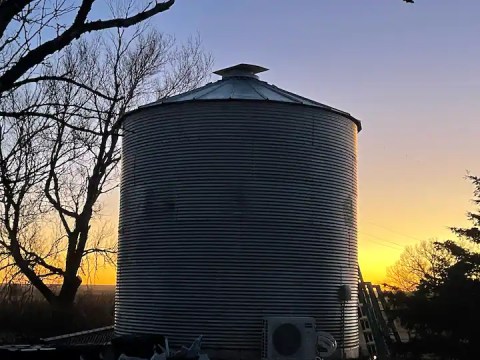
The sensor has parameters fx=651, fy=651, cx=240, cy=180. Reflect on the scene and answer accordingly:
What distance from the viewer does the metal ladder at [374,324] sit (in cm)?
1773

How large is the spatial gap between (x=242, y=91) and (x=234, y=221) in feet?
12.0

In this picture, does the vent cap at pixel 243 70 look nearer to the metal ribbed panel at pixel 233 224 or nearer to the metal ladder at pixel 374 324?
the metal ribbed panel at pixel 233 224

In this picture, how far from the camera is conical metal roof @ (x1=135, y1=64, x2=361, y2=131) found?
53.0 feet

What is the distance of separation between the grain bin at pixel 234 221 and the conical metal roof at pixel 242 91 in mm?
104

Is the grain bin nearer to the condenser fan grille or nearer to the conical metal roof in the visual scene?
the conical metal roof

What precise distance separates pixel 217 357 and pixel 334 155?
5.70 meters

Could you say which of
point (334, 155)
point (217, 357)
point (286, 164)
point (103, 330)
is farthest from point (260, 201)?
point (103, 330)

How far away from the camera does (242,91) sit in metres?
16.7

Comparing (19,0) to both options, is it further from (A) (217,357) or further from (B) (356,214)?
(B) (356,214)

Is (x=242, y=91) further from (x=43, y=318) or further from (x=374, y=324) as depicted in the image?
(x=43, y=318)

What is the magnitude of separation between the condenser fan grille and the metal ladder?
3690mm

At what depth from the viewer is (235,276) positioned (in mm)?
14750

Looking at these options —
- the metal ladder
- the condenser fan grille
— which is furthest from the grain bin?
the metal ladder

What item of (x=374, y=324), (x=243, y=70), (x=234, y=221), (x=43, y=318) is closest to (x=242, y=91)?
(x=243, y=70)
